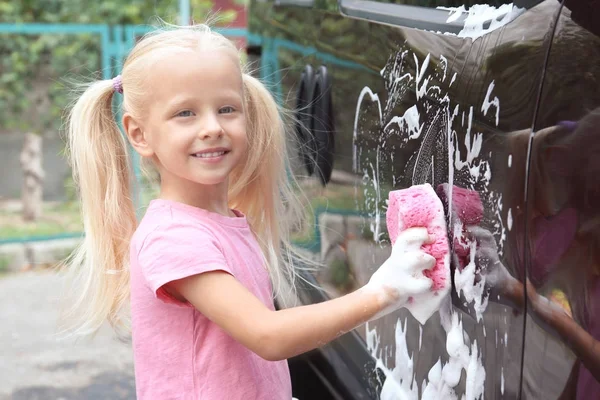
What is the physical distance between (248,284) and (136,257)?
22 centimetres

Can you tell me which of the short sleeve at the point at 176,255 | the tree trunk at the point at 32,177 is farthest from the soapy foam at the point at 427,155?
the tree trunk at the point at 32,177

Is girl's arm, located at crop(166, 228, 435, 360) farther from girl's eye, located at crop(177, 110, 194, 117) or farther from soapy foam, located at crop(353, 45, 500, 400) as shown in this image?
girl's eye, located at crop(177, 110, 194, 117)

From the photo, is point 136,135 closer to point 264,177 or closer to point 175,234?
point 175,234

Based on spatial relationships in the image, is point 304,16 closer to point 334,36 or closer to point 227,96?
point 334,36

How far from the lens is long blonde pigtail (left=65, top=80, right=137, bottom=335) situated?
1930 mm

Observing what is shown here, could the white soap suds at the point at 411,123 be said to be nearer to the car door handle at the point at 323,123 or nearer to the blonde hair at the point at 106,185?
the blonde hair at the point at 106,185

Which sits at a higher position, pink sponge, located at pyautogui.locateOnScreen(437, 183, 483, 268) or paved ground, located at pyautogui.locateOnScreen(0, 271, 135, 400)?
pink sponge, located at pyautogui.locateOnScreen(437, 183, 483, 268)

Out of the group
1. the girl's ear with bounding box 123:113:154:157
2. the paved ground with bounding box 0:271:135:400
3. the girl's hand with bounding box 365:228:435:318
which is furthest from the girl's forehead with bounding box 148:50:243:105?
the paved ground with bounding box 0:271:135:400

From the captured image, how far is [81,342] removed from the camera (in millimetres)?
4320

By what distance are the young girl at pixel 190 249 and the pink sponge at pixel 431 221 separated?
0.07 feet

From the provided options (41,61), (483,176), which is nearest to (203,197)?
(483,176)

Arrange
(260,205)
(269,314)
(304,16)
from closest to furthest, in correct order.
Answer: (269,314), (260,205), (304,16)

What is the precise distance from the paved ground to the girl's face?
1.89 meters

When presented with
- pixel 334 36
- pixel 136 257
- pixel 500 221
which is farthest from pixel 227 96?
pixel 334 36
